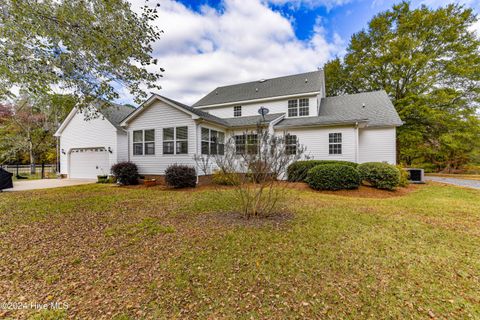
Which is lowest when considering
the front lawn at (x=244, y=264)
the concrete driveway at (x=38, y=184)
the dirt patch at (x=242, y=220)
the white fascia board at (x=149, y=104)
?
the front lawn at (x=244, y=264)

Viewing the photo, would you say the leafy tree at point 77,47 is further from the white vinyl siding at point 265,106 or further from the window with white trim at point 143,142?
A: the white vinyl siding at point 265,106

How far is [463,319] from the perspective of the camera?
218 centimetres

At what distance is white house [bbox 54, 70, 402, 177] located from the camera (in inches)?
465

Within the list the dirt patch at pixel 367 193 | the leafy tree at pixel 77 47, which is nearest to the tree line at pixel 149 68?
the leafy tree at pixel 77 47

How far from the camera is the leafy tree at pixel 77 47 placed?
5.62 m

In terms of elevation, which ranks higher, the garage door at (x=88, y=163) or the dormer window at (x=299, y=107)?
the dormer window at (x=299, y=107)

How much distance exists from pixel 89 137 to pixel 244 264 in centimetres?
1711

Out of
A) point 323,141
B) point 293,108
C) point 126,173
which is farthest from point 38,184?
point 323,141

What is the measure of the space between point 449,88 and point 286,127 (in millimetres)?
15517

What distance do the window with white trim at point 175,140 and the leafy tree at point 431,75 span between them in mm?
18650

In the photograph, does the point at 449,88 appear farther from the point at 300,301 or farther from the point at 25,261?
the point at 25,261

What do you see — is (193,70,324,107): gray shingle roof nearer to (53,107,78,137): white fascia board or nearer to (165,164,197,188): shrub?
(165,164,197,188): shrub

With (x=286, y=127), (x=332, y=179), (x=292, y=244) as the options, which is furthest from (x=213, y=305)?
(x=286, y=127)

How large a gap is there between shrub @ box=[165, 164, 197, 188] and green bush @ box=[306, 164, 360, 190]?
20.0 feet
